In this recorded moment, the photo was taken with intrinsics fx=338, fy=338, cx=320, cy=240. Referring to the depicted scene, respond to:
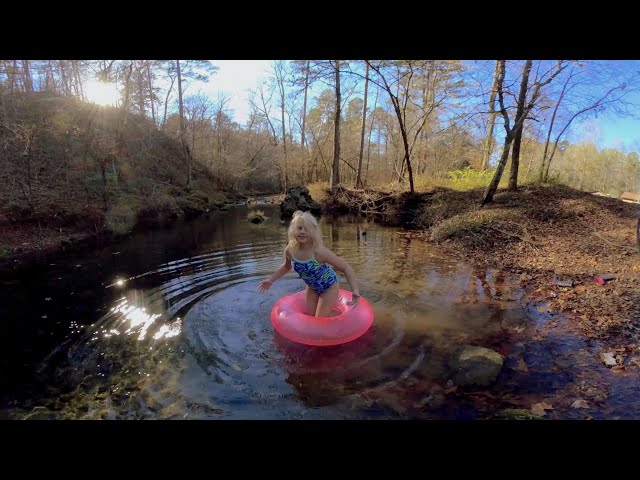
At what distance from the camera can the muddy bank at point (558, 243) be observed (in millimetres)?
5145

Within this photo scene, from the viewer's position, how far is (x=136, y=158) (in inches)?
1039

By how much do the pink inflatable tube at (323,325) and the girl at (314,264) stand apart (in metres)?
0.27

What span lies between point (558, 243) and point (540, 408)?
6.74 metres

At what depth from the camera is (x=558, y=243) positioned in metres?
8.55

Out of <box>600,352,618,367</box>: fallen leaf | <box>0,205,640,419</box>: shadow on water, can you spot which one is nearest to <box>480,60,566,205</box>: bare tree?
<box>0,205,640,419</box>: shadow on water

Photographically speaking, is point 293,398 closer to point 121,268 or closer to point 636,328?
point 636,328

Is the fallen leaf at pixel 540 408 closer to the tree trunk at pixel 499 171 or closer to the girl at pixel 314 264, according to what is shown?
the girl at pixel 314 264

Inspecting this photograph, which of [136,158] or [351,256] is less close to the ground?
[136,158]

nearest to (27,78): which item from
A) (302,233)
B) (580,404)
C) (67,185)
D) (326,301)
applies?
(67,185)

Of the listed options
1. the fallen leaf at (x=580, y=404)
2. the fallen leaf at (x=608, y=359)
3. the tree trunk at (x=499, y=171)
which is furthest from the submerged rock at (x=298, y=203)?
the fallen leaf at (x=580, y=404)

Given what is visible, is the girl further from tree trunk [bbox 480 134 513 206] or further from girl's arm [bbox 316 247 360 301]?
tree trunk [bbox 480 134 513 206]
